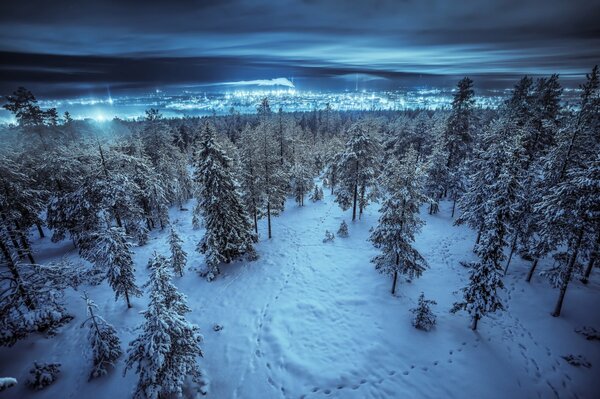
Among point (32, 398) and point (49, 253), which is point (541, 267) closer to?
point (32, 398)

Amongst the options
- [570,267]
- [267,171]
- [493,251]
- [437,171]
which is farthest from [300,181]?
[570,267]

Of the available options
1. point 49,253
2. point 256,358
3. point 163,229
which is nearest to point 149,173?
point 163,229

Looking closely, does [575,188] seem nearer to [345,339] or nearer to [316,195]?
[345,339]

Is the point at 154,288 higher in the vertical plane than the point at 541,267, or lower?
higher

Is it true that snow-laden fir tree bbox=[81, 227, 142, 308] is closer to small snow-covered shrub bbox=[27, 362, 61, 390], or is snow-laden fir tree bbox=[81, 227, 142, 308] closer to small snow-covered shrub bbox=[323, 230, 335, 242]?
small snow-covered shrub bbox=[27, 362, 61, 390]

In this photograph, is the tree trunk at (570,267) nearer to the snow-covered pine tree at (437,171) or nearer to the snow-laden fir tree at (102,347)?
the snow-covered pine tree at (437,171)

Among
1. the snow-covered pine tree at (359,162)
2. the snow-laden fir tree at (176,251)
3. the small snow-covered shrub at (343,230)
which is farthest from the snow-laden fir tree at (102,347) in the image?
the snow-covered pine tree at (359,162)

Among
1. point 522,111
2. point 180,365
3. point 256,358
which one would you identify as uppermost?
point 522,111

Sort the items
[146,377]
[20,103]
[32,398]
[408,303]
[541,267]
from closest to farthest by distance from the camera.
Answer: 1. [146,377]
2. [32,398]
3. [408,303]
4. [541,267]
5. [20,103]
